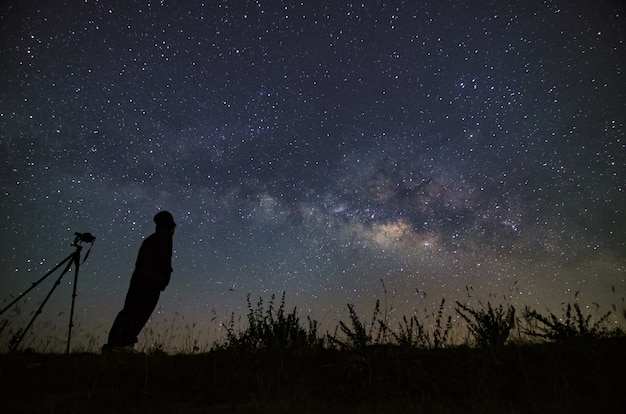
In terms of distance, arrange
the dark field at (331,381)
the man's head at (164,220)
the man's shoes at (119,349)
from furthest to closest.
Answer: the man's head at (164,220) < the man's shoes at (119,349) < the dark field at (331,381)

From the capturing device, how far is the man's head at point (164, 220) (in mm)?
7242

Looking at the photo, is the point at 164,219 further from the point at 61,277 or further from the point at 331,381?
the point at 331,381

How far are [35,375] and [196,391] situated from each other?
1.89 m

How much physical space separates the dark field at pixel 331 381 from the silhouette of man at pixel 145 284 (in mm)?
1359

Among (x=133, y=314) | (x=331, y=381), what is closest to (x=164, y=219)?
(x=133, y=314)

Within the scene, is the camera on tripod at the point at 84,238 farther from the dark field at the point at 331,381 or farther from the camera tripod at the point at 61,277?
the dark field at the point at 331,381

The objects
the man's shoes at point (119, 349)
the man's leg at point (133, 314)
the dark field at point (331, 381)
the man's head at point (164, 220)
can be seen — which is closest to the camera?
the dark field at point (331, 381)

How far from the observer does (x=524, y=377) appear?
363 centimetres

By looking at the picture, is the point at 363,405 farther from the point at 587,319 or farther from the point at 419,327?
the point at 587,319

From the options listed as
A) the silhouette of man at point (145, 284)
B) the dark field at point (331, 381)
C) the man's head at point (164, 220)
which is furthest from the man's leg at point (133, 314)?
the dark field at point (331, 381)

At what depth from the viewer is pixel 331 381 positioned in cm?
408

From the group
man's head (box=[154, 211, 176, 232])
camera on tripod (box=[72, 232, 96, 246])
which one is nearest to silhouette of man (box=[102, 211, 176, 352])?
man's head (box=[154, 211, 176, 232])

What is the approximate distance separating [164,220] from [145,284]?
1.28 meters

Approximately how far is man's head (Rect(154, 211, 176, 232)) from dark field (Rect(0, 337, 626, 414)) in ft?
9.25
